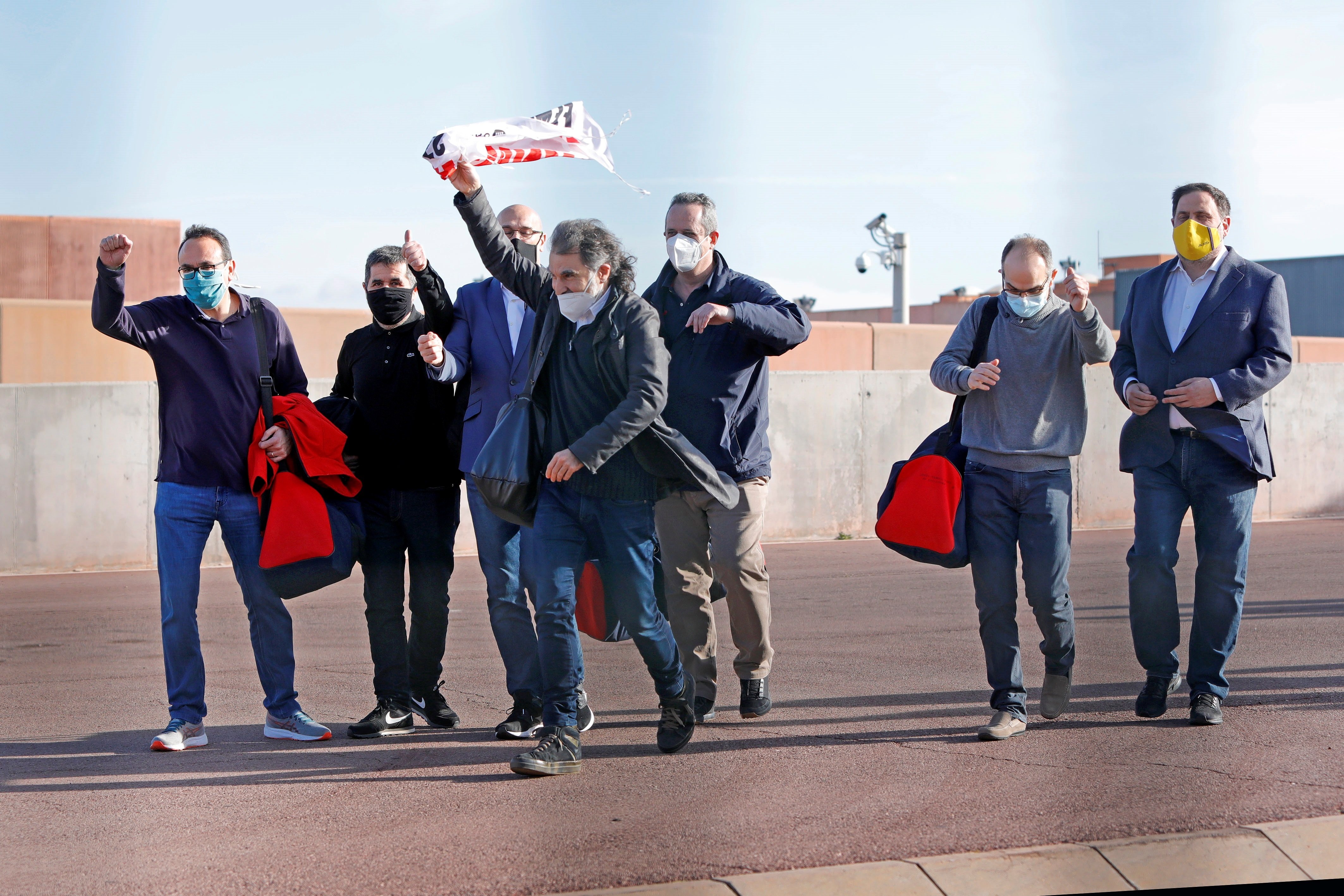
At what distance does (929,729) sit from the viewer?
529cm

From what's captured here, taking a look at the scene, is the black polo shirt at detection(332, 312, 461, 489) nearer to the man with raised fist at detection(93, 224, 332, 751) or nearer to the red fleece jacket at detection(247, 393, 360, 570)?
the red fleece jacket at detection(247, 393, 360, 570)

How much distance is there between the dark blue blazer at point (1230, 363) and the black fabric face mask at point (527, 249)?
2376mm

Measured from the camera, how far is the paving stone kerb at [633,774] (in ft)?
12.2

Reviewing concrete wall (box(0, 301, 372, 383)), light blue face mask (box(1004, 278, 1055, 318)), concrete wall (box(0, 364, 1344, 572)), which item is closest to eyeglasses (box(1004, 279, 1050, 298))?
light blue face mask (box(1004, 278, 1055, 318))

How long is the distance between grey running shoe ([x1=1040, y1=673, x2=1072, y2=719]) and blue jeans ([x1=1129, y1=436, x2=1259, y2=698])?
0.34m

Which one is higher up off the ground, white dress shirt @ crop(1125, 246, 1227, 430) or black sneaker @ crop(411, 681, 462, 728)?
white dress shirt @ crop(1125, 246, 1227, 430)

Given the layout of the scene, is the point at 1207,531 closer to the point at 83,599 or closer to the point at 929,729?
the point at 929,729

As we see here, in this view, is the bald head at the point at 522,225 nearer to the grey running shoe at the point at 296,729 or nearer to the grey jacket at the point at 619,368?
the grey jacket at the point at 619,368

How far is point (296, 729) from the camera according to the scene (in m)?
5.29

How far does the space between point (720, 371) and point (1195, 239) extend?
1866 mm

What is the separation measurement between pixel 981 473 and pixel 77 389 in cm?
867

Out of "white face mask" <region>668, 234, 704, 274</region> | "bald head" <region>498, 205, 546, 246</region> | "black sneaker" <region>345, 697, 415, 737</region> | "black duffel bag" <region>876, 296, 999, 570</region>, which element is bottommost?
"black sneaker" <region>345, 697, 415, 737</region>

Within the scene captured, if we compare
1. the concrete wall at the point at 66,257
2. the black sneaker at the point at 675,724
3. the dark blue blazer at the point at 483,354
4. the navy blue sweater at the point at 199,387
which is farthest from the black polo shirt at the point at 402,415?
the concrete wall at the point at 66,257

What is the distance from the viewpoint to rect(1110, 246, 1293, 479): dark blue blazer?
522 cm
